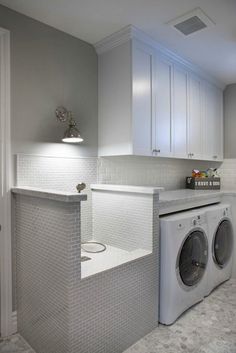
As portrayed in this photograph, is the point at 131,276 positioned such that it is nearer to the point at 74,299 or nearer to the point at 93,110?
the point at 74,299

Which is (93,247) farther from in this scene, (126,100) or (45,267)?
(126,100)

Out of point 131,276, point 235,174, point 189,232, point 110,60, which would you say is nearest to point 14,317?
point 131,276

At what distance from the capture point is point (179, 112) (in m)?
2.92

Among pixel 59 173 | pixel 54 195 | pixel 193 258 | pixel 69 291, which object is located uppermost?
pixel 59 173

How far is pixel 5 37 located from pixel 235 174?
336 centimetres

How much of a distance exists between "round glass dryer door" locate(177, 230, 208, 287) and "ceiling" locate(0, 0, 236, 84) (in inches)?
69.8

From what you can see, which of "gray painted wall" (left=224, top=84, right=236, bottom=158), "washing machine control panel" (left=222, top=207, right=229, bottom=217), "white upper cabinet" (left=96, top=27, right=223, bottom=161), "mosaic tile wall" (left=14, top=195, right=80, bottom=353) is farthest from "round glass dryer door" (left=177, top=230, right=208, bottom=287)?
"gray painted wall" (left=224, top=84, right=236, bottom=158)

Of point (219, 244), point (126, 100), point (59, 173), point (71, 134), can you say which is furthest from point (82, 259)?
point (219, 244)

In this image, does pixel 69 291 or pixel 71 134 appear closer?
pixel 69 291

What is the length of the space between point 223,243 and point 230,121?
1.88 meters

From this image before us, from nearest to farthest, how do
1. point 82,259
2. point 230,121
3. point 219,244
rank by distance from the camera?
point 82,259 → point 219,244 → point 230,121

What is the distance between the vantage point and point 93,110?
2.56 meters

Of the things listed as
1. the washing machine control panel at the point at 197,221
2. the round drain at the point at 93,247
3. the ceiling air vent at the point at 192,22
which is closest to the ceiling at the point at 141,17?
the ceiling air vent at the point at 192,22

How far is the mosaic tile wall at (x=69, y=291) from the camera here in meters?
1.47
